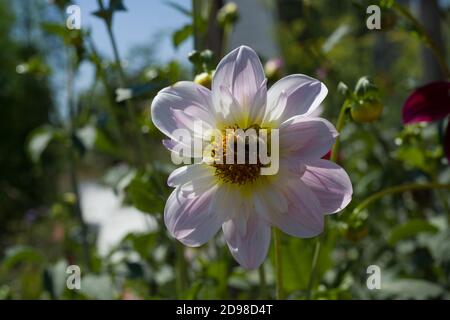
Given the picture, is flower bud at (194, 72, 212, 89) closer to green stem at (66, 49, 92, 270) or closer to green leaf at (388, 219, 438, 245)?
green leaf at (388, 219, 438, 245)

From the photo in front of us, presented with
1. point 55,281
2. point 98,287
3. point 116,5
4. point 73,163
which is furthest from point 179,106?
point 73,163

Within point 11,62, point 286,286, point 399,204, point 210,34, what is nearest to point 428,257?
point 399,204

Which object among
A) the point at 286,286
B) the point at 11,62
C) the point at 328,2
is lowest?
the point at 286,286

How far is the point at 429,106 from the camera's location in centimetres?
70

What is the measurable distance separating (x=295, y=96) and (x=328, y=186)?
3.4 inches

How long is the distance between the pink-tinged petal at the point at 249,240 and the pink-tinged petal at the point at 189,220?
16mm

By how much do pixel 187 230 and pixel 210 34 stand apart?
712mm

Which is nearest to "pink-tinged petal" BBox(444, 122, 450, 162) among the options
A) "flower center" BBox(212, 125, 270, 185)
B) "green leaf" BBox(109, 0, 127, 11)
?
"flower center" BBox(212, 125, 270, 185)

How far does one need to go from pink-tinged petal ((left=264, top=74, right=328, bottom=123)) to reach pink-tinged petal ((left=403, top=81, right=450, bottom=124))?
23cm

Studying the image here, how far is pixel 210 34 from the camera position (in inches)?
→ 45.6

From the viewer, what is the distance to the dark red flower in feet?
2.27

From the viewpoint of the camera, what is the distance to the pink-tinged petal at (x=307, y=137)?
481 millimetres

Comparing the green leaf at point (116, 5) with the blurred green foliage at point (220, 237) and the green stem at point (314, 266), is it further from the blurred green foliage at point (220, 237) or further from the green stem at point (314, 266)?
the green stem at point (314, 266)
